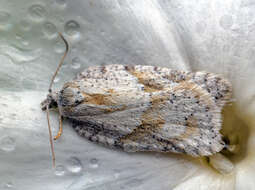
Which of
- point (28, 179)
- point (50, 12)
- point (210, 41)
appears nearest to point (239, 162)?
point (210, 41)

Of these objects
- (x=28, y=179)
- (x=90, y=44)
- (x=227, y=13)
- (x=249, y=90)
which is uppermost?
(x=227, y=13)

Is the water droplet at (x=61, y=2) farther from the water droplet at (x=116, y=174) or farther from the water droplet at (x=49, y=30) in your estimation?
the water droplet at (x=116, y=174)

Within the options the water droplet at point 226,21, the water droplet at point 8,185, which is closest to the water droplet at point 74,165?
the water droplet at point 8,185

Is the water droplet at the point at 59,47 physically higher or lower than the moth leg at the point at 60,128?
higher

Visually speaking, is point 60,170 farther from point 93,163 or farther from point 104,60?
point 104,60

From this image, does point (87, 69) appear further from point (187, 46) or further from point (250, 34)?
point (250, 34)

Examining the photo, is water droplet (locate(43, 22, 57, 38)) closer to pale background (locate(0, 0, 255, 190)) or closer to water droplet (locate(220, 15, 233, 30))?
pale background (locate(0, 0, 255, 190))
